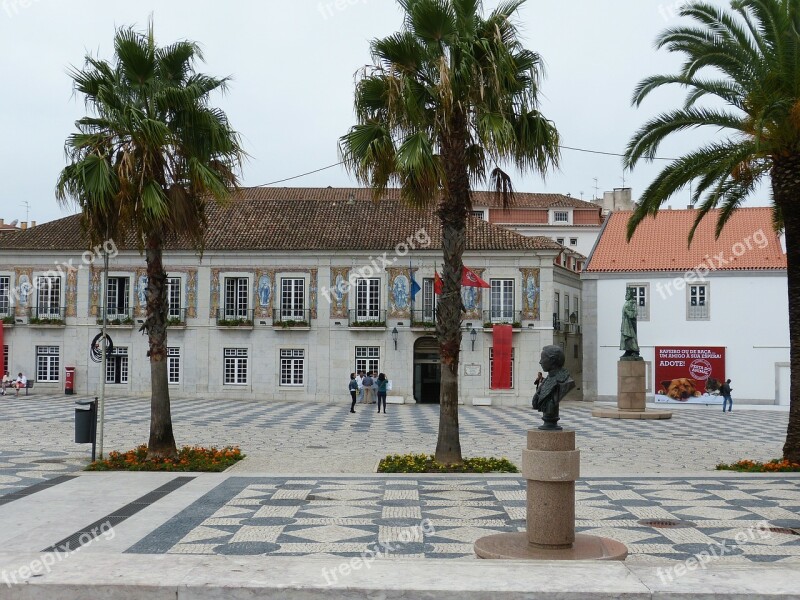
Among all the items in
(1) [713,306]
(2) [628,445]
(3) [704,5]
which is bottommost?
(2) [628,445]

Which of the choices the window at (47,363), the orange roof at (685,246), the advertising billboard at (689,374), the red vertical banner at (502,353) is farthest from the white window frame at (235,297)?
the advertising billboard at (689,374)

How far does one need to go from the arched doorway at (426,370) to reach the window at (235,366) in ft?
25.6

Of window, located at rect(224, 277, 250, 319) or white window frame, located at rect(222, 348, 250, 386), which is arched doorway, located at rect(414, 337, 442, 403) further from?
window, located at rect(224, 277, 250, 319)

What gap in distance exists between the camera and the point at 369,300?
3972 centimetres

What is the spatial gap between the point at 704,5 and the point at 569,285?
29.3 metres

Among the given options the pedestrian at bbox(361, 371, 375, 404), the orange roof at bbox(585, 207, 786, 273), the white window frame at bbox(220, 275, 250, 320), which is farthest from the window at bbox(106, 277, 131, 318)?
the orange roof at bbox(585, 207, 786, 273)

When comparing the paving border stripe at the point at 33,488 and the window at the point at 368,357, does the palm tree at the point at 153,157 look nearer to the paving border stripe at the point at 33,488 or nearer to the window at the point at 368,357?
the paving border stripe at the point at 33,488

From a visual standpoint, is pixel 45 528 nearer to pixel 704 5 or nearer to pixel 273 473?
pixel 273 473

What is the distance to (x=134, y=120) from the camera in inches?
577

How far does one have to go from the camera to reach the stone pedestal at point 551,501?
318 inches

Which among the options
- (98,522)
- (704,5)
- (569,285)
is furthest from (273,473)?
(569,285)

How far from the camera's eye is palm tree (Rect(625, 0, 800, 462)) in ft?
48.6

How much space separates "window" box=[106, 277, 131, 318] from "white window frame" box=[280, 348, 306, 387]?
7.80 m

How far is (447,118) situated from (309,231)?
26433mm
